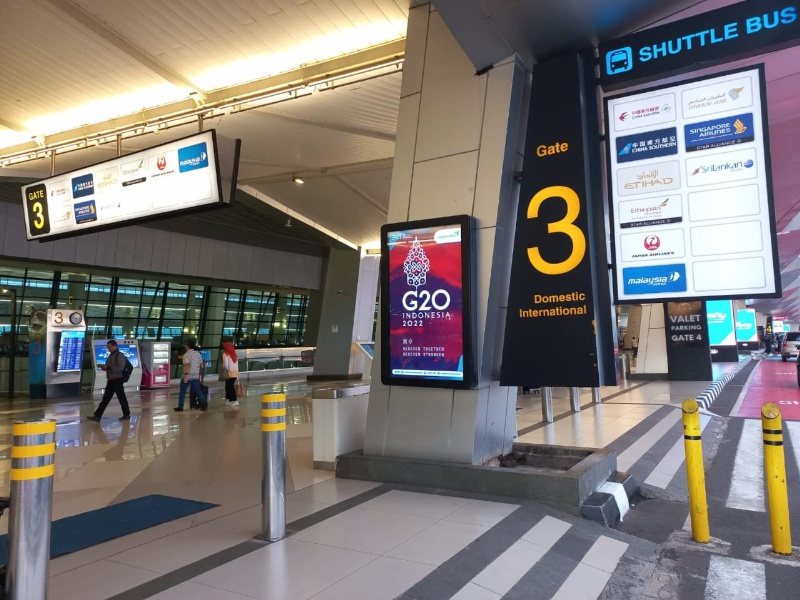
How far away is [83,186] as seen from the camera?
780 centimetres

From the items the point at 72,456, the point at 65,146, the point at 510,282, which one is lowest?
the point at 72,456

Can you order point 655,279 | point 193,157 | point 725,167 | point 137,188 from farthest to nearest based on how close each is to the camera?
point 137,188
point 193,157
point 655,279
point 725,167

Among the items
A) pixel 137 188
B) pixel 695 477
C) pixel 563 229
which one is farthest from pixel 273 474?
pixel 137 188

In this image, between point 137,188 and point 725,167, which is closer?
point 725,167

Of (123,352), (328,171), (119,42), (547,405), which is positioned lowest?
(547,405)

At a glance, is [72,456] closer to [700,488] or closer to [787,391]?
[700,488]

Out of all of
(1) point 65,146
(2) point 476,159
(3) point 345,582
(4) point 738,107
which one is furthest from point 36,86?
(4) point 738,107

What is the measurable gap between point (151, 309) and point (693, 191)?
1036 inches

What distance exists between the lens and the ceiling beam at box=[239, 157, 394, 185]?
11934 mm

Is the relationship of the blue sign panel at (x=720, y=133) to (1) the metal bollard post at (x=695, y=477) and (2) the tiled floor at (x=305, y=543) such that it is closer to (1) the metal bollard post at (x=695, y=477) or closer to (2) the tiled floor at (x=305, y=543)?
(1) the metal bollard post at (x=695, y=477)

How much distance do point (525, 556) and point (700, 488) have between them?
5.33 feet

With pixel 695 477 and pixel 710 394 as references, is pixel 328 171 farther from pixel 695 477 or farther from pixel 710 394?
pixel 710 394

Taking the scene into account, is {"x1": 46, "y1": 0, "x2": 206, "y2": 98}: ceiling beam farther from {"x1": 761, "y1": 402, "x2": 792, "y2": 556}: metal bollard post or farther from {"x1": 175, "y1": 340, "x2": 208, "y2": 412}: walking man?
{"x1": 761, "y1": 402, "x2": 792, "y2": 556}: metal bollard post

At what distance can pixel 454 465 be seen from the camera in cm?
482
